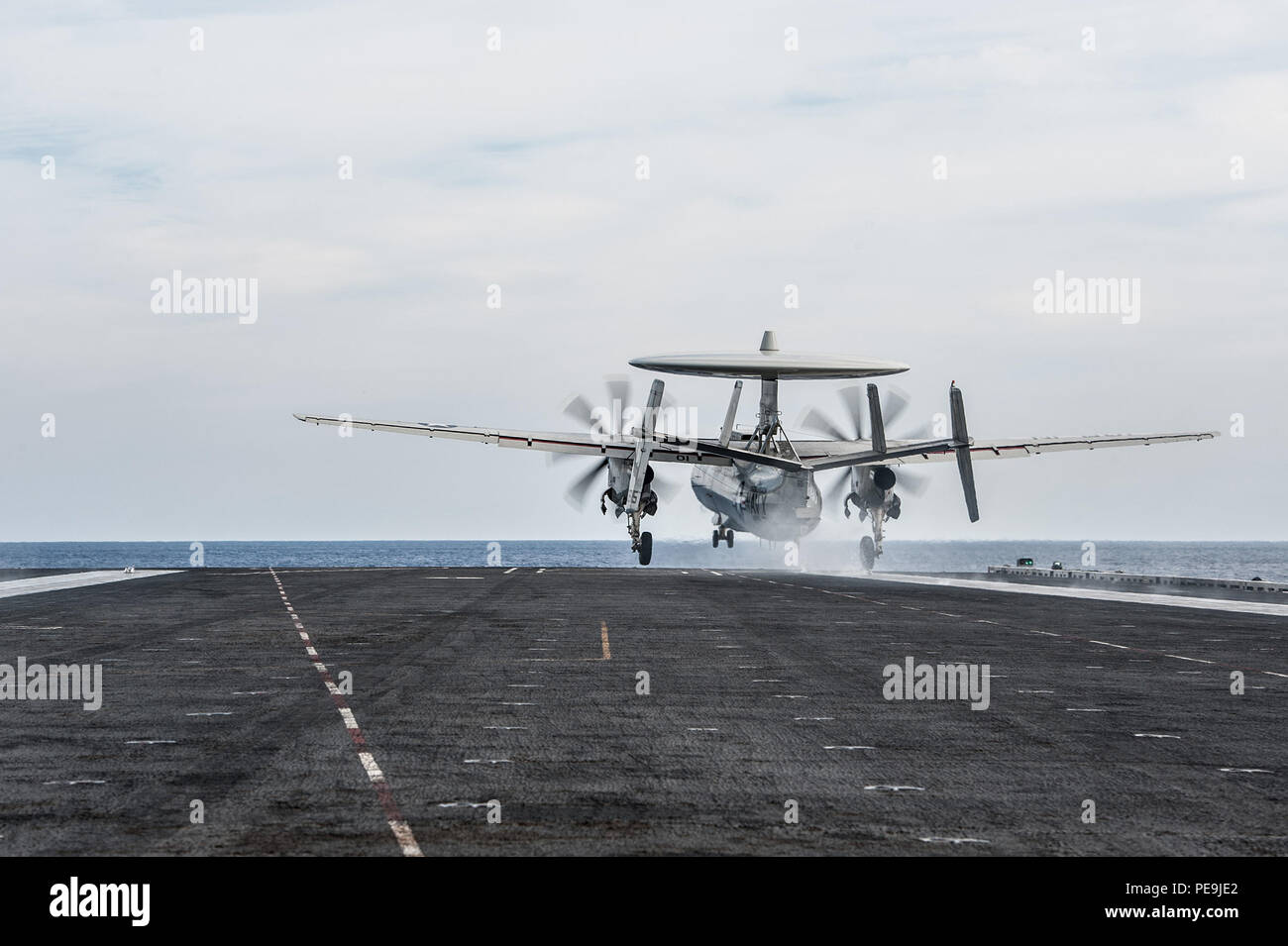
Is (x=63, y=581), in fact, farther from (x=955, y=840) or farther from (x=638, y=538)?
(x=955, y=840)

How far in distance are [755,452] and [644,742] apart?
142ft

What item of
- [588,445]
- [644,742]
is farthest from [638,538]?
[644,742]

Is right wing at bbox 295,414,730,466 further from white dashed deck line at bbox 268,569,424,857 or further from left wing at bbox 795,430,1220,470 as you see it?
white dashed deck line at bbox 268,569,424,857

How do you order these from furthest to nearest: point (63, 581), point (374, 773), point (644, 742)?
point (63, 581) < point (644, 742) < point (374, 773)

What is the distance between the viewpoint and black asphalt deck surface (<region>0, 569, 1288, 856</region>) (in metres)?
10.7

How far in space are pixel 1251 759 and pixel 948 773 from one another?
3662 millimetres

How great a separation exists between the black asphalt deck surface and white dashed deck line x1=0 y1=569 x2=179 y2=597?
56.6 feet

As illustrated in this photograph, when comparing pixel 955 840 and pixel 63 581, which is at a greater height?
pixel 955 840

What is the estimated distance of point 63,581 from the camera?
5497 centimetres

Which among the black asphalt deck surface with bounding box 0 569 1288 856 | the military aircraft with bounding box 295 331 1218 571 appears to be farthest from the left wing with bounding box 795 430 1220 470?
the black asphalt deck surface with bounding box 0 569 1288 856

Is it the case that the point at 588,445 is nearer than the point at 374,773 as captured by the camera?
No

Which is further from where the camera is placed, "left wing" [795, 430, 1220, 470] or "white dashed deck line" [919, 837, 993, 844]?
"left wing" [795, 430, 1220, 470]

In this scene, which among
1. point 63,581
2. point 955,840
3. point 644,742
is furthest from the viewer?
point 63,581
